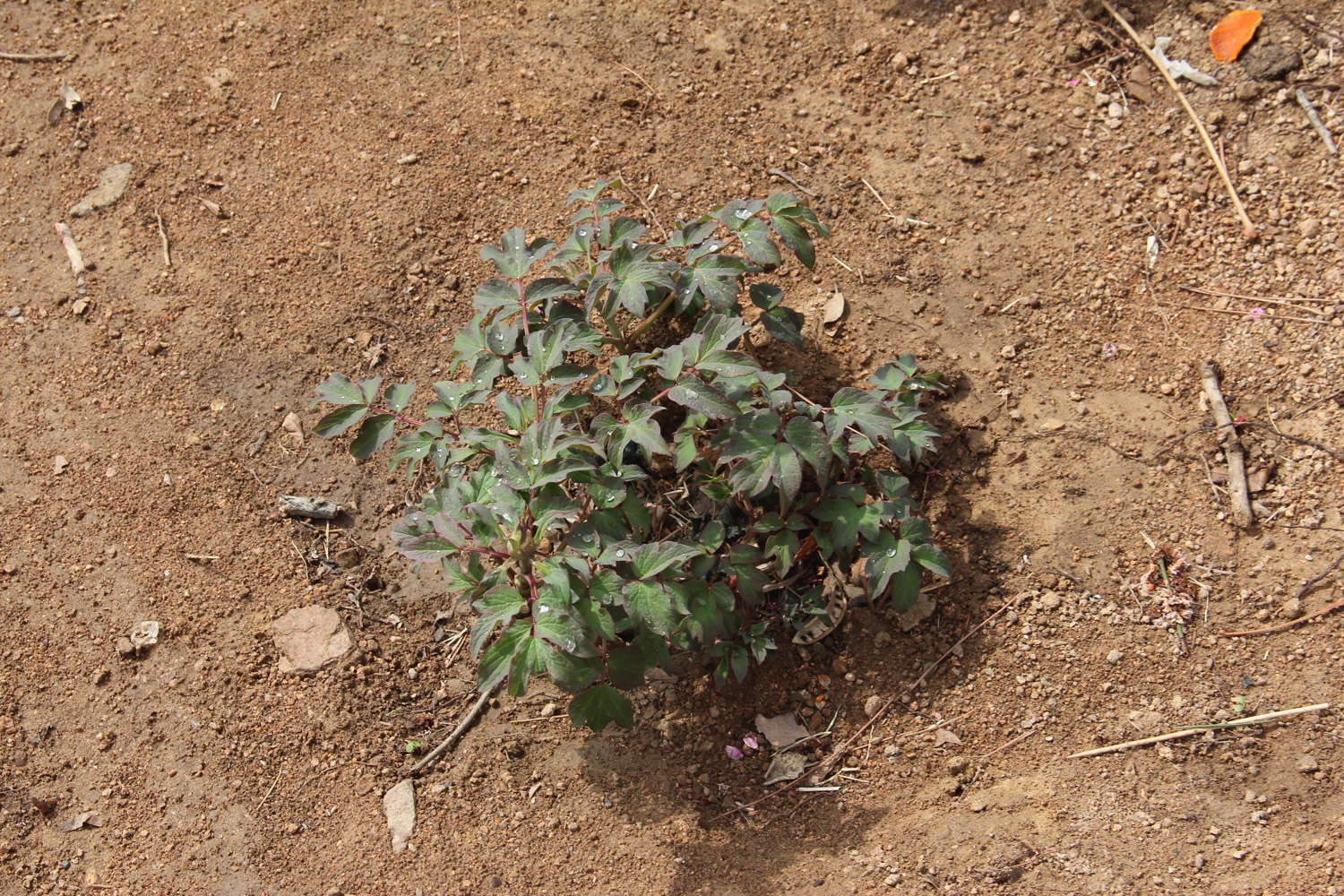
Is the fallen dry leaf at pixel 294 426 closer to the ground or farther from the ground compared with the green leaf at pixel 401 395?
closer to the ground

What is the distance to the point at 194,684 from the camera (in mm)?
2502

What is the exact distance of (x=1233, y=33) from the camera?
9.79 ft

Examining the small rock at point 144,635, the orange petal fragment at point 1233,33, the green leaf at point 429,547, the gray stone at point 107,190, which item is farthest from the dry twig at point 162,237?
the orange petal fragment at point 1233,33

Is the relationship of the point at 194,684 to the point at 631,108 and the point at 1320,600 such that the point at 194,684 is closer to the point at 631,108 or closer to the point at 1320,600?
the point at 631,108

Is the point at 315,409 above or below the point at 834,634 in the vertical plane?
above

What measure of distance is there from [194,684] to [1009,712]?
198cm

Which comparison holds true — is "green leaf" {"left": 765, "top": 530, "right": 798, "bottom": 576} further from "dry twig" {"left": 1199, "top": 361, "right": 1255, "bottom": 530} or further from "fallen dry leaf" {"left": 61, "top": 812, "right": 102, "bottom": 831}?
"fallen dry leaf" {"left": 61, "top": 812, "right": 102, "bottom": 831}

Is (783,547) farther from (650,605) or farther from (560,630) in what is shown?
(560,630)

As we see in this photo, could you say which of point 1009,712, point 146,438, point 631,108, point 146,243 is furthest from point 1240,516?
point 146,243

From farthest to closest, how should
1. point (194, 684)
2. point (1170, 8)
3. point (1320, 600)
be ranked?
→ point (1170, 8) → point (194, 684) → point (1320, 600)

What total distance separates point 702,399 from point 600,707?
0.69 m

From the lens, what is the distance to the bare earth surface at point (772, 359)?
2.30 metres

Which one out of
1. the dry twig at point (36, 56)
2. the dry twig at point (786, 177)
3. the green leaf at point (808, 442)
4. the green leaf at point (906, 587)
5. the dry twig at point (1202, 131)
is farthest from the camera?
the dry twig at point (36, 56)

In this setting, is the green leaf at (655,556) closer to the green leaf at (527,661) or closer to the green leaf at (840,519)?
the green leaf at (527,661)
